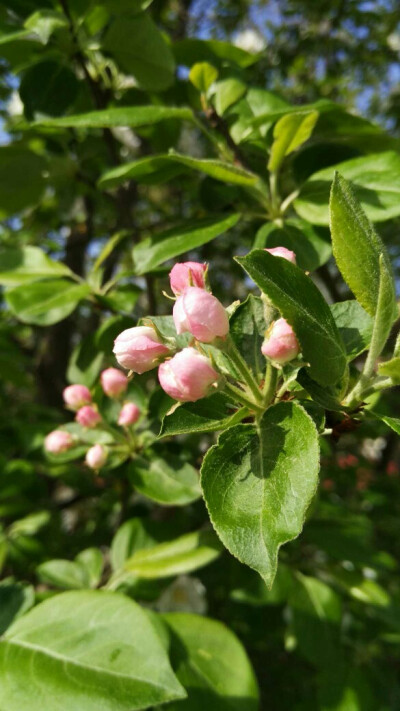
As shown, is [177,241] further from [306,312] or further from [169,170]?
[306,312]

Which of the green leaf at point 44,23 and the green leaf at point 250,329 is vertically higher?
the green leaf at point 44,23

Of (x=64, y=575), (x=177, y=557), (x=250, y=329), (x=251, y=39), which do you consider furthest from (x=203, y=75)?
(x=251, y=39)

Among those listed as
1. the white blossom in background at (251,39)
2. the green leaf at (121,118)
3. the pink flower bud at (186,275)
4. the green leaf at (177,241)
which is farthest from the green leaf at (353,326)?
the white blossom in background at (251,39)

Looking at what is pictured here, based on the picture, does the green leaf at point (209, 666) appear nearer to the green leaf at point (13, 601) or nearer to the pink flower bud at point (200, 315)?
the green leaf at point (13, 601)

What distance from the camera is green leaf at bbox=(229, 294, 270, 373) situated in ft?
2.13

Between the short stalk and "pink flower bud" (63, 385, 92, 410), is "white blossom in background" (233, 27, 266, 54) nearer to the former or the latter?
"pink flower bud" (63, 385, 92, 410)

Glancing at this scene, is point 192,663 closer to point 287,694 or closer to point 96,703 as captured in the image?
point 96,703

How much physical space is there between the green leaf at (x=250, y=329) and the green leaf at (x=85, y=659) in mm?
387

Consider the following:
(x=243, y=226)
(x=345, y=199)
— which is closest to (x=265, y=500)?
(x=345, y=199)

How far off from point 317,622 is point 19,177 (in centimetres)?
113

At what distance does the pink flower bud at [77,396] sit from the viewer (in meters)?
1.00

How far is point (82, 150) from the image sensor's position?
139 centimetres

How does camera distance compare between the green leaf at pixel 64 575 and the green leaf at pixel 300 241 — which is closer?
the green leaf at pixel 300 241

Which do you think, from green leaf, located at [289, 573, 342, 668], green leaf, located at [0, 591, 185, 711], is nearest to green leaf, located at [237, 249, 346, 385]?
green leaf, located at [0, 591, 185, 711]
